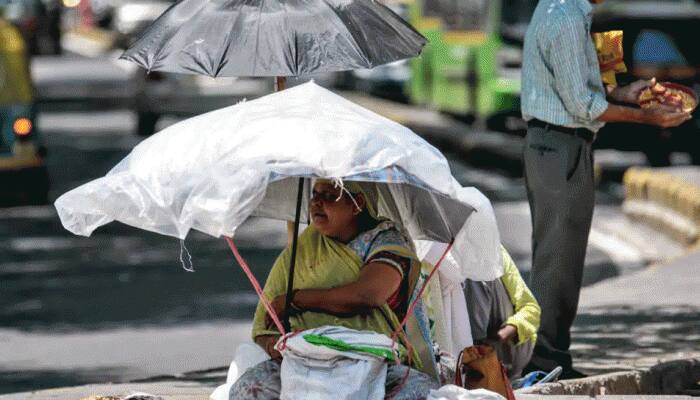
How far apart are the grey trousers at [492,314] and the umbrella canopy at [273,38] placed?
3.22ft

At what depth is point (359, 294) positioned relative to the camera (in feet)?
21.5

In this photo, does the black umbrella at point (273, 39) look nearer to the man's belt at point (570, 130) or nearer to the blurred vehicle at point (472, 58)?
the man's belt at point (570, 130)

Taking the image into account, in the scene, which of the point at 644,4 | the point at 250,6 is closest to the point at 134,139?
the point at 644,4

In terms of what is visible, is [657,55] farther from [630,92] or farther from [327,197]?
[327,197]

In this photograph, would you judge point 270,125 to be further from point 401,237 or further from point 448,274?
point 448,274

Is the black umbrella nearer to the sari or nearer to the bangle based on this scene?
the sari

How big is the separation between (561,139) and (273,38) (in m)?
1.40

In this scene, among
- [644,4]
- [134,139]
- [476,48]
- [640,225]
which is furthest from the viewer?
[134,139]

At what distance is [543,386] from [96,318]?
4.71 m

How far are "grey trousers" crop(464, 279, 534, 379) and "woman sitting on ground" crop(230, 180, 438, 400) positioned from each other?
→ 0.73 metres

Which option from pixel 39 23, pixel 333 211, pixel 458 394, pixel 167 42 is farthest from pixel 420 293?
pixel 39 23

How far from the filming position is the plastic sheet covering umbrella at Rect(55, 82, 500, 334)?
612 cm

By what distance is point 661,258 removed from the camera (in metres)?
13.9

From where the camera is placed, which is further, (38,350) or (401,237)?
(38,350)
